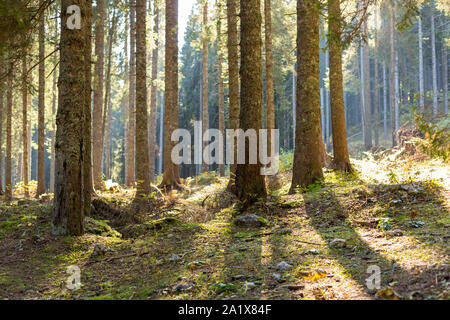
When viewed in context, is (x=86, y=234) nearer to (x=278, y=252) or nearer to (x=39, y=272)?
(x=39, y=272)

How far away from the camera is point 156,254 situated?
5.25 m

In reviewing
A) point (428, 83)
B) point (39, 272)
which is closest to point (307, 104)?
point (39, 272)

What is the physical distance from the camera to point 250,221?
261 inches

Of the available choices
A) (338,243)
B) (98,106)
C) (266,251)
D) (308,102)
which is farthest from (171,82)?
(338,243)

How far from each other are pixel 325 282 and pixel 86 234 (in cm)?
430

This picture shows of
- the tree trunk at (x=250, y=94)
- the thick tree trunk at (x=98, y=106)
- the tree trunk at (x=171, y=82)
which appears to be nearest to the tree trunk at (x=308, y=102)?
the tree trunk at (x=250, y=94)

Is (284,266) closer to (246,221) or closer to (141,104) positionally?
(246,221)

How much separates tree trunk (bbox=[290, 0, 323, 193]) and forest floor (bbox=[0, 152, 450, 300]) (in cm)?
54

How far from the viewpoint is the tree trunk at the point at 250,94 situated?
295 inches

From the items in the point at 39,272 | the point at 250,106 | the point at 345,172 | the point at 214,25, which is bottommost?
the point at 39,272

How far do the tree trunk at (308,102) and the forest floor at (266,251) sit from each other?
0.54 m

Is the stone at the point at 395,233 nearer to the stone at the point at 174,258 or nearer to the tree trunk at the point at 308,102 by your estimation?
the stone at the point at 174,258

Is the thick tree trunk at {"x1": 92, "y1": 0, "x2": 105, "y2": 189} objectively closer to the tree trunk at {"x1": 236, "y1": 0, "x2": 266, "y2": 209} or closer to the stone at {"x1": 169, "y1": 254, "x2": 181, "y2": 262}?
the tree trunk at {"x1": 236, "y1": 0, "x2": 266, "y2": 209}

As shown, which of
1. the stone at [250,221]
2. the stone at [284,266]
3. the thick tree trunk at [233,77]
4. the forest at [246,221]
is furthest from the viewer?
the thick tree trunk at [233,77]
